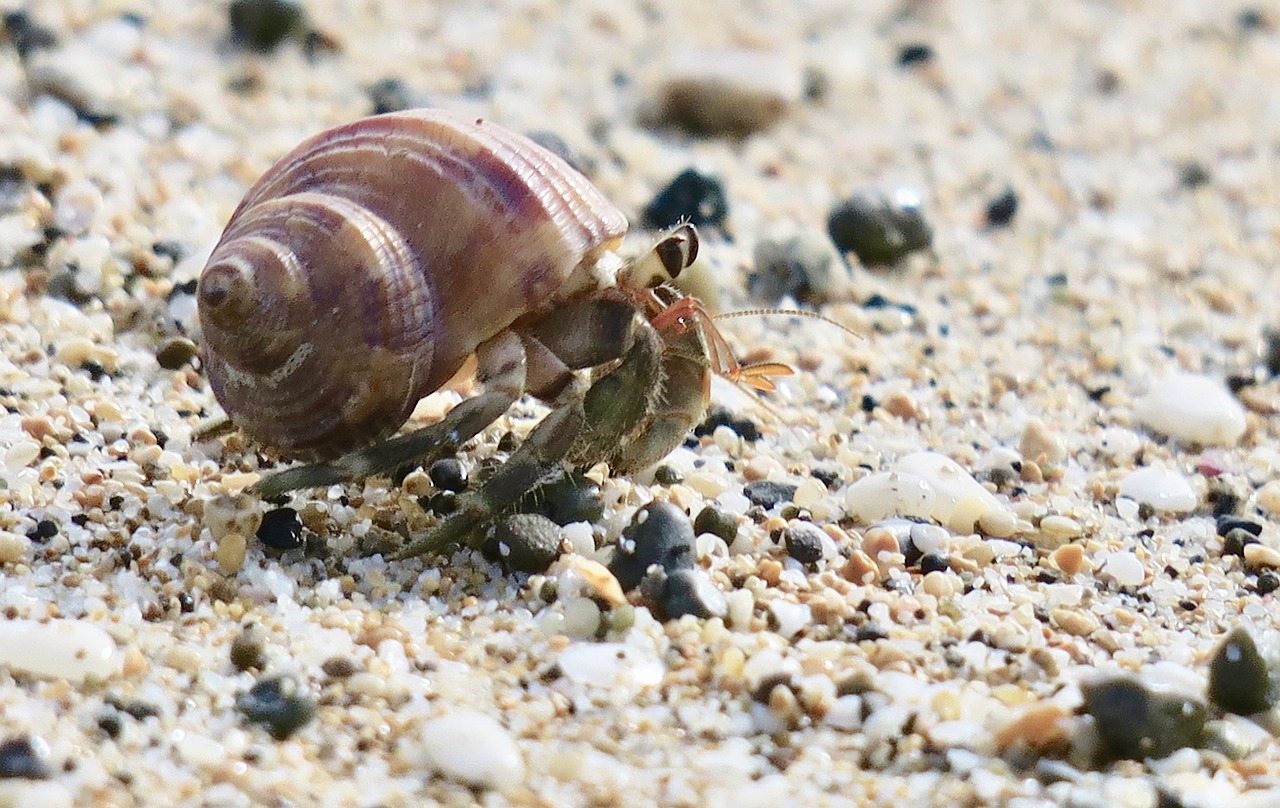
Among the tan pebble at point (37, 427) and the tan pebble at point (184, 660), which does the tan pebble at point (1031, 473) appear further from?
the tan pebble at point (37, 427)

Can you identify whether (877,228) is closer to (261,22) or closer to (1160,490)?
(1160,490)

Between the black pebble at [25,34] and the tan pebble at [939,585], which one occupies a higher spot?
the black pebble at [25,34]

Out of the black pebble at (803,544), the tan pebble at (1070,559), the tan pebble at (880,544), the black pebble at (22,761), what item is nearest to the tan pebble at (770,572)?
the black pebble at (803,544)

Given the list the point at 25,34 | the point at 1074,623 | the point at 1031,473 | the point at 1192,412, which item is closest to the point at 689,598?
the point at 1074,623

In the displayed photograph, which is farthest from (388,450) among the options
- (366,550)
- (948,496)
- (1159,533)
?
(1159,533)

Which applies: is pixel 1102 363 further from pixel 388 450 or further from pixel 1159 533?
pixel 388 450

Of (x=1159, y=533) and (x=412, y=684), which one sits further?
(x=1159, y=533)

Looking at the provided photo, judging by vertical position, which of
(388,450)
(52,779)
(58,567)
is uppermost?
(388,450)
